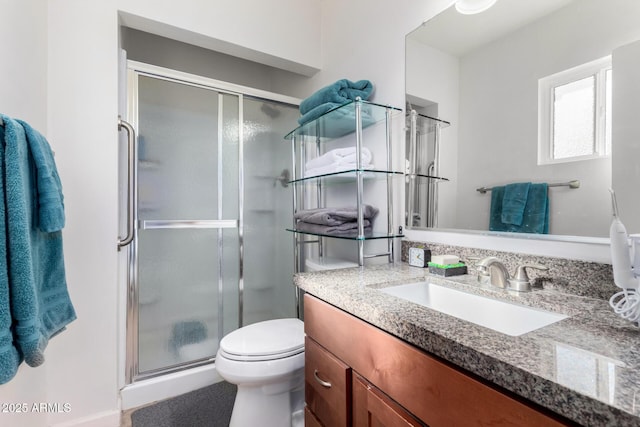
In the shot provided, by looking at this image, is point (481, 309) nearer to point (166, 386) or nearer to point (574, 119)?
point (574, 119)

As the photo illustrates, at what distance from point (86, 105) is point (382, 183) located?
147 centimetres

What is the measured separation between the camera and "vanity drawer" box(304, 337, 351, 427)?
811 millimetres

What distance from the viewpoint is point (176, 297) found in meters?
1.77

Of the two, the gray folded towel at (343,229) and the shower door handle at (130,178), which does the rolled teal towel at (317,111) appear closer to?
the gray folded towel at (343,229)

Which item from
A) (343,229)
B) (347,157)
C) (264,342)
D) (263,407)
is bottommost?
(263,407)

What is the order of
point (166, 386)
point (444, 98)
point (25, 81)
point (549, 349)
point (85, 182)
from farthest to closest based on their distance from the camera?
1. point (166, 386)
2. point (85, 182)
3. point (444, 98)
4. point (25, 81)
5. point (549, 349)

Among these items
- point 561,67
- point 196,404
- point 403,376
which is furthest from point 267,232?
point 561,67

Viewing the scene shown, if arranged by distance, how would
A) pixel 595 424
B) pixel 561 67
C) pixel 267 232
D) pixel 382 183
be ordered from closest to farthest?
pixel 595 424 < pixel 561 67 < pixel 382 183 < pixel 267 232

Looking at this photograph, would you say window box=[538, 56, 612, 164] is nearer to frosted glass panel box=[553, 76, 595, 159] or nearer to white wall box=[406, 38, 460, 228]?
frosted glass panel box=[553, 76, 595, 159]

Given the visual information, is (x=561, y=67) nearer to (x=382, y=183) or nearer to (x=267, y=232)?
(x=382, y=183)

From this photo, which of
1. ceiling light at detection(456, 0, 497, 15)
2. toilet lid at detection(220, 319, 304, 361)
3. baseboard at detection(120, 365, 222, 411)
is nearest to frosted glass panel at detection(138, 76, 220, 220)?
toilet lid at detection(220, 319, 304, 361)

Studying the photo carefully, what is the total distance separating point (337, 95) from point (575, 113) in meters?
0.93

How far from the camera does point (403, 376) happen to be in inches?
25.2

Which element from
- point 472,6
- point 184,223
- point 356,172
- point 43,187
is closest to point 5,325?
point 43,187
